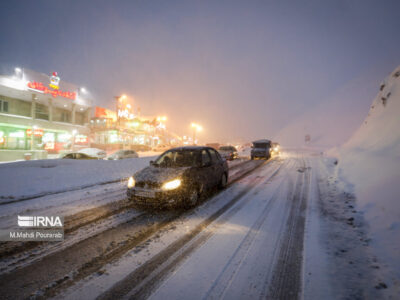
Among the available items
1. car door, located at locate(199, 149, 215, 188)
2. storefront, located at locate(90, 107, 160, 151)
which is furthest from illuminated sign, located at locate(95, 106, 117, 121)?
car door, located at locate(199, 149, 215, 188)

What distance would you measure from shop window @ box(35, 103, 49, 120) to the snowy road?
30.4 meters

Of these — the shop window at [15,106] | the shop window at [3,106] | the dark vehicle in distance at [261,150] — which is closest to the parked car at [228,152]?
the dark vehicle in distance at [261,150]

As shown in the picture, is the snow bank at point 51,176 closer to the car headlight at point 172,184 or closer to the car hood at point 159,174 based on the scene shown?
the car hood at point 159,174

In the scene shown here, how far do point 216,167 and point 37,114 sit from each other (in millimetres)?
30949

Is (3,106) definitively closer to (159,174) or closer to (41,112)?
(41,112)

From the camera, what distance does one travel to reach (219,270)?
9.09 feet

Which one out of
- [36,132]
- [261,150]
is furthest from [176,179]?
[36,132]

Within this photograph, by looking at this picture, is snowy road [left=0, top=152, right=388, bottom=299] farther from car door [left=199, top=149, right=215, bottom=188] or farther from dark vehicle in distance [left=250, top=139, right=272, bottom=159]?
dark vehicle in distance [left=250, top=139, right=272, bottom=159]

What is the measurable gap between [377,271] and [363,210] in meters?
2.80

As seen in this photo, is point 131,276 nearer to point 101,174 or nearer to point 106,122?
point 101,174

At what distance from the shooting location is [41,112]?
27766 millimetres

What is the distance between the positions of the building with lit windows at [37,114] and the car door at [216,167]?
24.7 meters

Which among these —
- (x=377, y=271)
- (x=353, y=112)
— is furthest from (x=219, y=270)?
(x=353, y=112)

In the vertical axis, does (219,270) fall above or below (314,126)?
below
